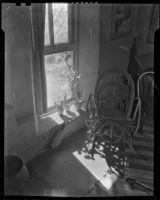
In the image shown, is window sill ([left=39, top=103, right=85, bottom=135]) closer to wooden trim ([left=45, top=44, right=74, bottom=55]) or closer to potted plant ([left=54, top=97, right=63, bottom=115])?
potted plant ([left=54, top=97, right=63, bottom=115])

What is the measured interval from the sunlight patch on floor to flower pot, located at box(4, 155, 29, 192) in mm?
353

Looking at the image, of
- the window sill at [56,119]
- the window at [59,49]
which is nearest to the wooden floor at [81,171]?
the window sill at [56,119]

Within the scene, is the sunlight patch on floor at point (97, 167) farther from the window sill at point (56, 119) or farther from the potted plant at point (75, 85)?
the potted plant at point (75, 85)

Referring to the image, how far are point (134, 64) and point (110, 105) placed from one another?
0.30 metres

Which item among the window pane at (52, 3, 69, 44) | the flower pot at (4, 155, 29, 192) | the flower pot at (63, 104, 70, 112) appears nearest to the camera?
the window pane at (52, 3, 69, 44)

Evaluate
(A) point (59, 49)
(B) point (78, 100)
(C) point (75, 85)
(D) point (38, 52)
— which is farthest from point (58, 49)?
→ (B) point (78, 100)

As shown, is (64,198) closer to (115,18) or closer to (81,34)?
(81,34)

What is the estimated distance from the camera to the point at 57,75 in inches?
46.6

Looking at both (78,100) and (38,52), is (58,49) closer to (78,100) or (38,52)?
(38,52)

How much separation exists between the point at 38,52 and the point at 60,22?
20 centimetres

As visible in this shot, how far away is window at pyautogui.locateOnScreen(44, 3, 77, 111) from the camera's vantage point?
1.06 meters

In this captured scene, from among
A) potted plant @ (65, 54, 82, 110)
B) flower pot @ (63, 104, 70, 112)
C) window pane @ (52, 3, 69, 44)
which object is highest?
window pane @ (52, 3, 69, 44)

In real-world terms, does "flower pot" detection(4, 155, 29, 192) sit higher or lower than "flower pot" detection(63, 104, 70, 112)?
lower

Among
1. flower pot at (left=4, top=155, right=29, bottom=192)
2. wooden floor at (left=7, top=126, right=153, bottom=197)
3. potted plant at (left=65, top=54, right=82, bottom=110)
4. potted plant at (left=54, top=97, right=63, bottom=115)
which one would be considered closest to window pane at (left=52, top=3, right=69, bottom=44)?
potted plant at (left=65, top=54, right=82, bottom=110)
